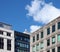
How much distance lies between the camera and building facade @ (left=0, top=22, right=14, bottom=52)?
116m

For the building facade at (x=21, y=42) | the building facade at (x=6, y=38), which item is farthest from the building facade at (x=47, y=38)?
the building facade at (x=21, y=42)

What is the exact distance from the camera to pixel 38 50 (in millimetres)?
79125

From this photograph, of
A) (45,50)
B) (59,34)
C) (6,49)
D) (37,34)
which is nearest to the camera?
(59,34)

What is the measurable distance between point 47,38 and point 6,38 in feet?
154

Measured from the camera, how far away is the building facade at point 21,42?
12038cm

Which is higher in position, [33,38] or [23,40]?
[23,40]

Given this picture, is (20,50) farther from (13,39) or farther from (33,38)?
(33,38)

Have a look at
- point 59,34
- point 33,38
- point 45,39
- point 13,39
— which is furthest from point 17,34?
point 59,34

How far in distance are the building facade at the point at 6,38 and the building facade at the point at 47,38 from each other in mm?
34841

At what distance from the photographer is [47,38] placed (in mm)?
74000

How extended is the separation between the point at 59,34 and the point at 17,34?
56.2m

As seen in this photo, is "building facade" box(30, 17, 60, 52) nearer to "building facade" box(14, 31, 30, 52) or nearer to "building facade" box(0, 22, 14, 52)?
"building facade" box(0, 22, 14, 52)

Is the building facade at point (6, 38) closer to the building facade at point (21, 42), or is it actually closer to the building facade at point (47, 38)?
the building facade at point (21, 42)

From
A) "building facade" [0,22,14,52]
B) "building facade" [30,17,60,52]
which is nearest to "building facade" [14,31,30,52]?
"building facade" [0,22,14,52]
